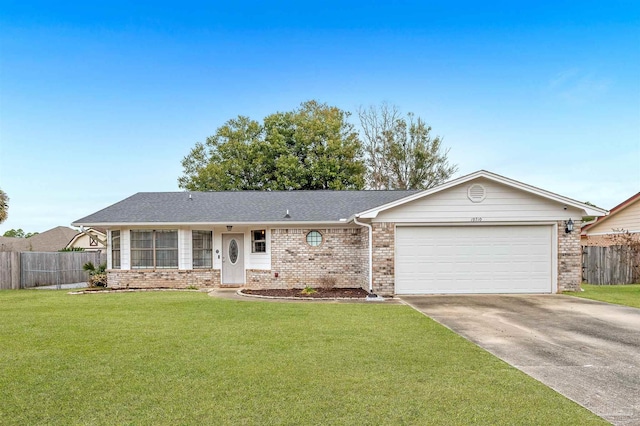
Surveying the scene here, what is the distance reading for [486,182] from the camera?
13273 millimetres

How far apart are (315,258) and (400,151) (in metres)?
20.3

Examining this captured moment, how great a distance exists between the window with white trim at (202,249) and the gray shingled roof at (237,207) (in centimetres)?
76

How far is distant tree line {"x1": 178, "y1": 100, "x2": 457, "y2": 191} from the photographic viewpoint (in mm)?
31266

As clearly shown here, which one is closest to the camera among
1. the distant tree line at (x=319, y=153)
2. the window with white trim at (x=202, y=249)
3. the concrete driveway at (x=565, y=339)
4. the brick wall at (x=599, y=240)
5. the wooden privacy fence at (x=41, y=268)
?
the concrete driveway at (x=565, y=339)

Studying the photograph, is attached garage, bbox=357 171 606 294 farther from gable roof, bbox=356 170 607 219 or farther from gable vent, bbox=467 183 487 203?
gable roof, bbox=356 170 607 219

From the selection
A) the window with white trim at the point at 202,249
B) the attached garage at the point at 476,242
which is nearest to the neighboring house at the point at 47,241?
the window with white trim at the point at 202,249

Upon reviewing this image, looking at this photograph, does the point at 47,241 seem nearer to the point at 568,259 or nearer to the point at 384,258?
the point at 384,258

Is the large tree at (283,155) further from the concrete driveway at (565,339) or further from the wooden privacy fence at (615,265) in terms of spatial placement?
the concrete driveway at (565,339)

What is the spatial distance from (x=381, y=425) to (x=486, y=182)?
10961 millimetres

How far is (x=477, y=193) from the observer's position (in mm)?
13328

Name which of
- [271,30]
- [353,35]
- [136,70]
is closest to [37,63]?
[136,70]

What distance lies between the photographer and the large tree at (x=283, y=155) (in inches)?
1219

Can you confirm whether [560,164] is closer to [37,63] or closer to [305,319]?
[305,319]

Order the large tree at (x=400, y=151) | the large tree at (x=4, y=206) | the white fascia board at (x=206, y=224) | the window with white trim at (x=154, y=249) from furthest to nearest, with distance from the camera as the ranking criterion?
the large tree at (x=400, y=151) < the large tree at (x=4, y=206) < the window with white trim at (x=154, y=249) < the white fascia board at (x=206, y=224)
